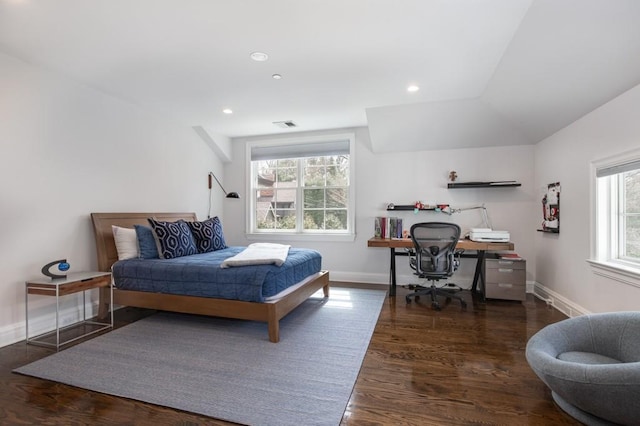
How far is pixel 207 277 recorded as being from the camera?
287 centimetres

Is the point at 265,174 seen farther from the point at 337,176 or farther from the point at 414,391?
the point at 414,391

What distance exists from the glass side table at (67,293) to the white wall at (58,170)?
0.16 m

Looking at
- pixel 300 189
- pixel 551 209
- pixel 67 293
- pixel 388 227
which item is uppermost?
pixel 300 189

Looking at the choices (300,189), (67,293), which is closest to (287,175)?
(300,189)

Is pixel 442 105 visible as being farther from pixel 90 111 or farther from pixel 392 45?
pixel 90 111

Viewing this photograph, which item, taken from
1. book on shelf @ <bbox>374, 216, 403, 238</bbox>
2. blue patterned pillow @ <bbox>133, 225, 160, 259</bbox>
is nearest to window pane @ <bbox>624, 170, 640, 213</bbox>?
book on shelf @ <bbox>374, 216, 403, 238</bbox>

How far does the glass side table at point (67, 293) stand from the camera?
8.39 ft

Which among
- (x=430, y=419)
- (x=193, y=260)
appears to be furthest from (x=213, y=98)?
(x=430, y=419)

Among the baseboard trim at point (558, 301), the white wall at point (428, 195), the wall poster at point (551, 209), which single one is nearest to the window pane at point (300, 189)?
the white wall at point (428, 195)

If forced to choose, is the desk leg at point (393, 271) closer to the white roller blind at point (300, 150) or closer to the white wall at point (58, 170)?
the white roller blind at point (300, 150)

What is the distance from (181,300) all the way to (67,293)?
87 centimetres

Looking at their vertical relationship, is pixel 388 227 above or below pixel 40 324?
above

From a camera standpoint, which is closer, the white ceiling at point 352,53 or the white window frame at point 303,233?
the white ceiling at point 352,53

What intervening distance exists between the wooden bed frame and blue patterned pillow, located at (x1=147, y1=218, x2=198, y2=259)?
452 millimetres
